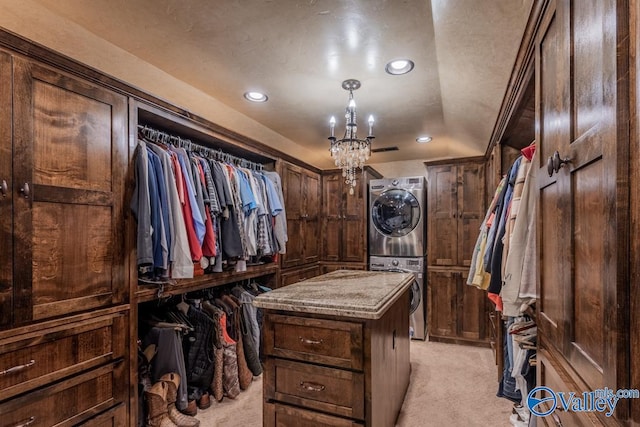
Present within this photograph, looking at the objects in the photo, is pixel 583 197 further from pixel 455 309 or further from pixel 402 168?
pixel 402 168

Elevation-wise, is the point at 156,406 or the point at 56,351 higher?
the point at 56,351

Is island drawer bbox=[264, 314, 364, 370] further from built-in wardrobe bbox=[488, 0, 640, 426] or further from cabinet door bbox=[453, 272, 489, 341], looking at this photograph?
cabinet door bbox=[453, 272, 489, 341]

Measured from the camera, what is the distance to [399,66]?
85.2 inches

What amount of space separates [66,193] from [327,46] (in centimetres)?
163

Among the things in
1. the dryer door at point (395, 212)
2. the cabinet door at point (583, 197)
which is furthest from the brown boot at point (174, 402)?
the dryer door at point (395, 212)

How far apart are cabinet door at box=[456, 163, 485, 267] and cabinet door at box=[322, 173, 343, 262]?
148 centimetres

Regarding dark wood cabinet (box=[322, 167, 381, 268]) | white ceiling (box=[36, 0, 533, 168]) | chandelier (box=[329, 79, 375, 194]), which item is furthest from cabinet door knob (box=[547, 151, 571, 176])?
dark wood cabinet (box=[322, 167, 381, 268])

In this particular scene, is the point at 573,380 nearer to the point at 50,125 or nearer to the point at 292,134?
the point at 50,125

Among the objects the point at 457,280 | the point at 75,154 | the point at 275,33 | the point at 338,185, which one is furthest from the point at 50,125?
the point at 457,280

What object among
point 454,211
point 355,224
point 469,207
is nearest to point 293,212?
point 355,224

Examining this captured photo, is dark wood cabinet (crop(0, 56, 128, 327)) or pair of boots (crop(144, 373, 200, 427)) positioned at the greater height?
dark wood cabinet (crop(0, 56, 128, 327))

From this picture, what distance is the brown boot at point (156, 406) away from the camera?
1.90 metres

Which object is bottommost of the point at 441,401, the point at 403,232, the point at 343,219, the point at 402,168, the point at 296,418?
the point at 441,401

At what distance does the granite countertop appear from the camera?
138cm
